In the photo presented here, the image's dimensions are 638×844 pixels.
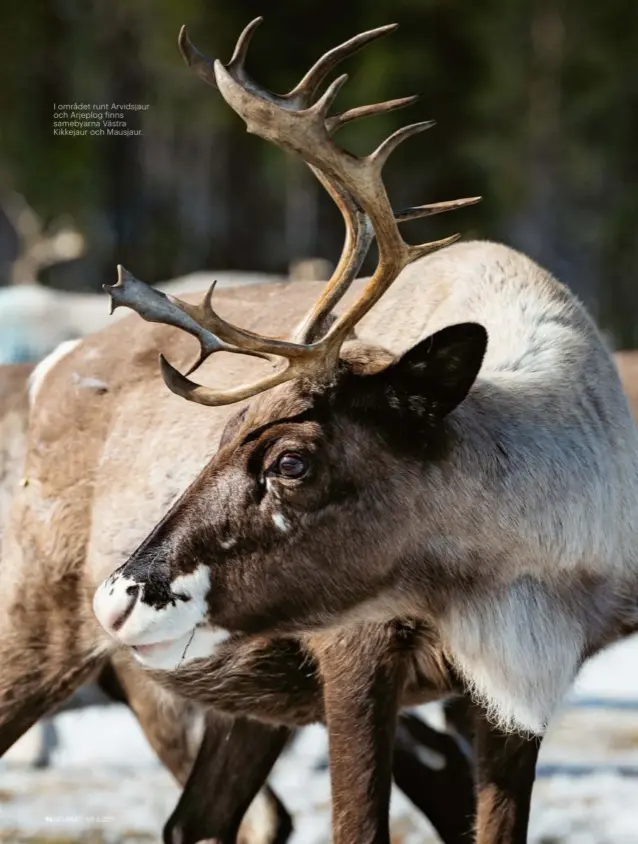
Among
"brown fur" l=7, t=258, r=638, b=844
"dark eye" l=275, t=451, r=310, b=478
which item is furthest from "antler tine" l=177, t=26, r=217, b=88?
"dark eye" l=275, t=451, r=310, b=478

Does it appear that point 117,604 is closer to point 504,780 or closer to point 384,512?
point 384,512

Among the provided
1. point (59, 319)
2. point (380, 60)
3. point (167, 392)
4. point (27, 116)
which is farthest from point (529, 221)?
point (167, 392)

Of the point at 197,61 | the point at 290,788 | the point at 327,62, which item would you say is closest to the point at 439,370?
the point at 327,62

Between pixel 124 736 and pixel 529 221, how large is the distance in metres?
13.6

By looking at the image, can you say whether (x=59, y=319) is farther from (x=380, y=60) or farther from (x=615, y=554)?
(x=380, y=60)

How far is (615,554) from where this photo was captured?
309 centimetres

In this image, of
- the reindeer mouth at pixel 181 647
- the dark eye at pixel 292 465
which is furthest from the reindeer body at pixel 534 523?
the reindeer mouth at pixel 181 647

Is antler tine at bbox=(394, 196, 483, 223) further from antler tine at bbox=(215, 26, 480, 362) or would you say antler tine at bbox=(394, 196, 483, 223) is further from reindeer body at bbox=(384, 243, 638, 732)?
reindeer body at bbox=(384, 243, 638, 732)

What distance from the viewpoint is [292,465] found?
9.04 feet

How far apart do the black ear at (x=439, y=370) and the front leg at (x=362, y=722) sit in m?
Answer: 0.49

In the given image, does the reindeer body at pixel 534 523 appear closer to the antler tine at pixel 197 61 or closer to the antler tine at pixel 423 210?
the antler tine at pixel 423 210

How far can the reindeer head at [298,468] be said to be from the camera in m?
2.74

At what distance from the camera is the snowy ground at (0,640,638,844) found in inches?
179

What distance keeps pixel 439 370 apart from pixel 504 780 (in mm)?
998
